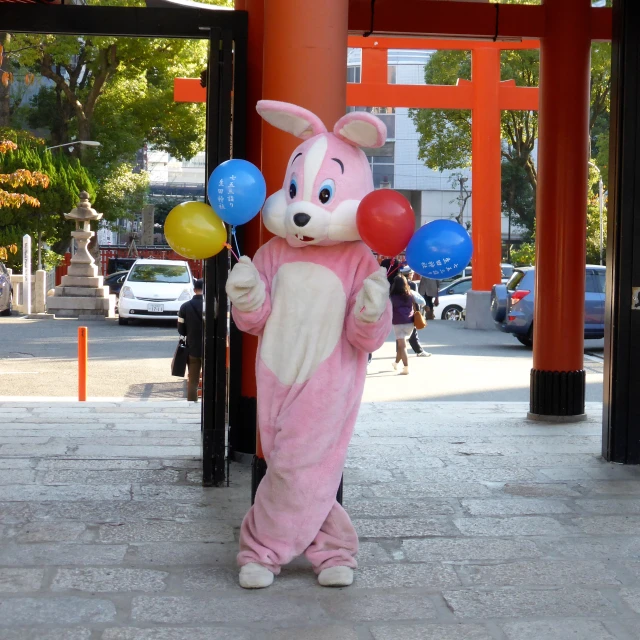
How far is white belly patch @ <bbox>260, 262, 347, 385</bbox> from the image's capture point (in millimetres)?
4305

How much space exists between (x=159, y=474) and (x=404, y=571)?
2373mm

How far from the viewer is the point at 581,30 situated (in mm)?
8836

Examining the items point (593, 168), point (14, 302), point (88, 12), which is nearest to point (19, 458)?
point (88, 12)

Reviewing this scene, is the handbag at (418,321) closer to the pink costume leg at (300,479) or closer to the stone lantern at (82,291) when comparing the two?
the pink costume leg at (300,479)

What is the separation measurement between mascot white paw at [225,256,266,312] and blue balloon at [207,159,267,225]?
23 centimetres

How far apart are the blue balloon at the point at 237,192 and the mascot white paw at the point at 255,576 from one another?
1500mm

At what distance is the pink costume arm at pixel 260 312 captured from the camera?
4324 millimetres

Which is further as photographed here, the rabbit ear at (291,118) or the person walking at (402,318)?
the person walking at (402,318)

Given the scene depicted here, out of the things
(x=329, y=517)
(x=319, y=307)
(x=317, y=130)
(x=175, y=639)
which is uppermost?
(x=317, y=130)

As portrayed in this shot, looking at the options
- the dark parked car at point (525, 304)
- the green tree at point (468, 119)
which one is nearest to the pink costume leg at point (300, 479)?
the dark parked car at point (525, 304)

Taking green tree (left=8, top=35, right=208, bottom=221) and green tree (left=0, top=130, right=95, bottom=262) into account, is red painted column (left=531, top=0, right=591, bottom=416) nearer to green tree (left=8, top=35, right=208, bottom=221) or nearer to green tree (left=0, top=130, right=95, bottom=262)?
green tree (left=8, top=35, right=208, bottom=221)

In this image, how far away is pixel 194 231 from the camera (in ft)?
14.7

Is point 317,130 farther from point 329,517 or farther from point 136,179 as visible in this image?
point 136,179

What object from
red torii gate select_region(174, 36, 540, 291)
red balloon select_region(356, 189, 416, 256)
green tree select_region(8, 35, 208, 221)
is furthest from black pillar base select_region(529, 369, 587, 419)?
green tree select_region(8, 35, 208, 221)
